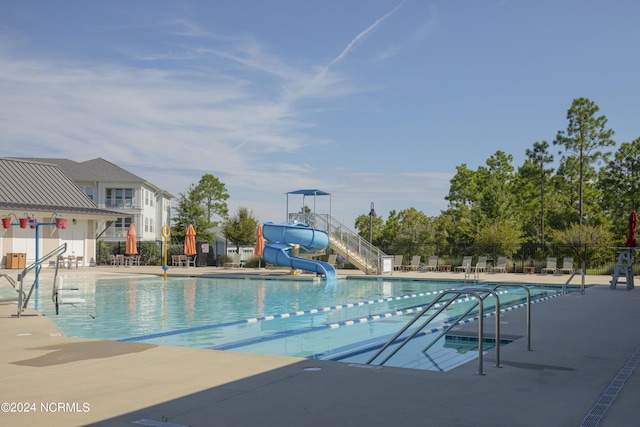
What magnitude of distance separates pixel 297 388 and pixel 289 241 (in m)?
20.7

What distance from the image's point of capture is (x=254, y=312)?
14.5m

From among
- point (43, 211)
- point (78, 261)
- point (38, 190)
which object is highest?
point (38, 190)

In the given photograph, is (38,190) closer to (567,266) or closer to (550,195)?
(567,266)

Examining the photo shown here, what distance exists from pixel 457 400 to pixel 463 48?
62.9 ft

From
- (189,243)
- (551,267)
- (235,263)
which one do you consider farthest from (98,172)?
(551,267)

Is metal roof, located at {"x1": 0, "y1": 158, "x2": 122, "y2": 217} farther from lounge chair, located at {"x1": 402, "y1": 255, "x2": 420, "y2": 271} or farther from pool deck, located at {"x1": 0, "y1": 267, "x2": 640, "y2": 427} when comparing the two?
pool deck, located at {"x1": 0, "y1": 267, "x2": 640, "y2": 427}

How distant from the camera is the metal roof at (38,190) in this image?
97.3 feet

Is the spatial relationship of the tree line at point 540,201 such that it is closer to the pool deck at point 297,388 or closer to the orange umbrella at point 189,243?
the orange umbrella at point 189,243

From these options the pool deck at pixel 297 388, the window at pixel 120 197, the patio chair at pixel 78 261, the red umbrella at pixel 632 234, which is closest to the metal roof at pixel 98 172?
the window at pixel 120 197

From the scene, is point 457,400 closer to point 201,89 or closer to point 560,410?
point 560,410

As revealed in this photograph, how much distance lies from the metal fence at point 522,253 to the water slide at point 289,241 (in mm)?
8721

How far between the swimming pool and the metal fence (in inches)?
327

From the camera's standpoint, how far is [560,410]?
4.78 meters

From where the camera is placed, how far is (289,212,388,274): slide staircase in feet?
91.5
